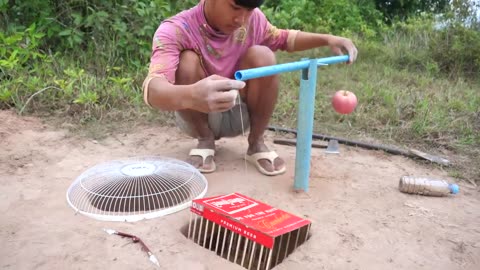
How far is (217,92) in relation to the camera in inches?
55.8

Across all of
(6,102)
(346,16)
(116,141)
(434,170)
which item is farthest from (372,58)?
(6,102)

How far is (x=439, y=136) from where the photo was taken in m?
2.74

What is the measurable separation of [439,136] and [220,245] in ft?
5.81

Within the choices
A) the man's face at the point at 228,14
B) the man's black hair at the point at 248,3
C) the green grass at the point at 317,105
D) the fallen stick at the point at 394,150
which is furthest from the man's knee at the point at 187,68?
the fallen stick at the point at 394,150

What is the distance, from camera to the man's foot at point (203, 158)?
217cm

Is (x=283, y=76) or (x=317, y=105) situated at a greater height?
(x=283, y=76)

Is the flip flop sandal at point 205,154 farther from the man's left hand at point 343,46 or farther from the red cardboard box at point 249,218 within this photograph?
the man's left hand at point 343,46

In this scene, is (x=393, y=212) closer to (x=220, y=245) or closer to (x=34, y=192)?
(x=220, y=245)

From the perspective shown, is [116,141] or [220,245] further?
[116,141]

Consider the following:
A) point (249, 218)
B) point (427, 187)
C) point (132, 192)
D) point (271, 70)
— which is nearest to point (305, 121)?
point (271, 70)

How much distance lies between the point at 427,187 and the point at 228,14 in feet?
3.90

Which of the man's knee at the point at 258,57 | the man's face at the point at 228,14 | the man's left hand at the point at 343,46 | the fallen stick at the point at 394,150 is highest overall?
the man's face at the point at 228,14

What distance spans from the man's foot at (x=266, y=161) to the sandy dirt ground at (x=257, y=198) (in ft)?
0.14

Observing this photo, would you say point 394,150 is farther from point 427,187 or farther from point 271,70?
point 271,70
